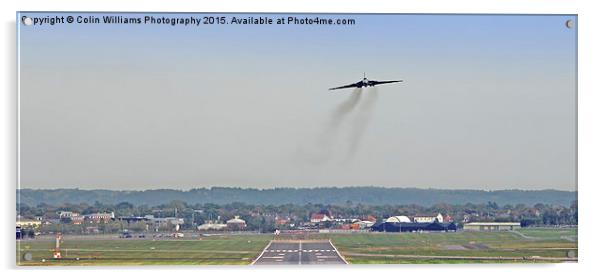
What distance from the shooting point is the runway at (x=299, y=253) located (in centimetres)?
1204

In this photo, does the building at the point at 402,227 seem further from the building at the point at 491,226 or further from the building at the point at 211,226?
the building at the point at 211,226

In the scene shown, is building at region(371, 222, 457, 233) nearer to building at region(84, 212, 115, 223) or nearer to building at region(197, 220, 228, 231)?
building at region(197, 220, 228, 231)

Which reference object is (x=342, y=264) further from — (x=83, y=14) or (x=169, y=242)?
(x=83, y=14)

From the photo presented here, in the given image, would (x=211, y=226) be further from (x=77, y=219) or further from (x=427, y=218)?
(x=427, y=218)

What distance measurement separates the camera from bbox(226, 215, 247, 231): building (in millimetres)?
12297

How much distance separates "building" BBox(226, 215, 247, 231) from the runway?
316 mm

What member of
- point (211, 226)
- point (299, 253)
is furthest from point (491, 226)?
point (211, 226)

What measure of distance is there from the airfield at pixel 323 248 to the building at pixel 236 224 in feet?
0.28

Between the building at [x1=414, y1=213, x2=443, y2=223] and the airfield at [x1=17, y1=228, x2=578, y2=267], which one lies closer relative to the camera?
the airfield at [x1=17, y1=228, x2=578, y2=267]

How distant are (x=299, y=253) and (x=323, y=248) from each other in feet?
0.91

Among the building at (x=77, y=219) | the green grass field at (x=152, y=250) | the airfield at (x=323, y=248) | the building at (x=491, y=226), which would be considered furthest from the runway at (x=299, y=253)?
the building at (x=77, y=219)

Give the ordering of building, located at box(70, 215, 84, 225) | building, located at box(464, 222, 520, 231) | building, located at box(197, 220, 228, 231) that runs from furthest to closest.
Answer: building, located at box(464, 222, 520, 231) < building, located at box(197, 220, 228, 231) < building, located at box(70, 215, 84, 225)

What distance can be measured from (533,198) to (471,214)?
0.61 metres

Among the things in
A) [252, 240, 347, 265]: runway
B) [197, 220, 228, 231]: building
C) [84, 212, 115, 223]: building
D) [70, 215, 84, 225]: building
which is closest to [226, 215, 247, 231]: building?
[197, 220, 228, 231]: building
